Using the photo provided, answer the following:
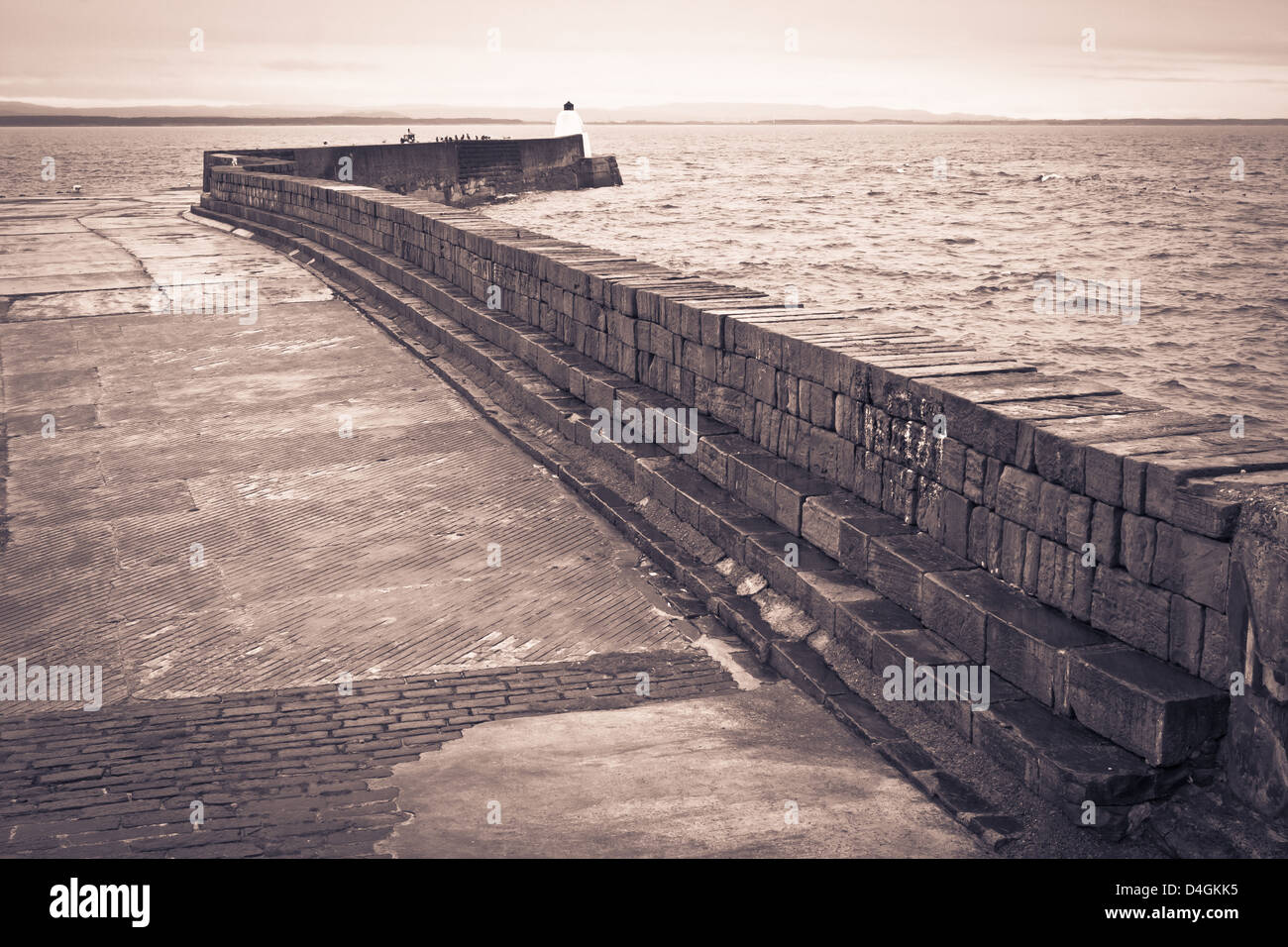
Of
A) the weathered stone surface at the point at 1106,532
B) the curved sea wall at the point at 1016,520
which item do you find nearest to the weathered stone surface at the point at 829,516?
the curved sea wall at the point at 1016,520

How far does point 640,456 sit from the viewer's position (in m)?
8.35

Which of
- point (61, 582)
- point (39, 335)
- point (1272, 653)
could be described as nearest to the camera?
point (1272, 653)

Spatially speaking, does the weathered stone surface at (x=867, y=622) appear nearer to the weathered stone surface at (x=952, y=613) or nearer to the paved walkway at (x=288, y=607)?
the weathered stone surface at (x=952, y=613)

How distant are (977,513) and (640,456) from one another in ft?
10.8

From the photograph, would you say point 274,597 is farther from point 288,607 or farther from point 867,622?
point 867,622

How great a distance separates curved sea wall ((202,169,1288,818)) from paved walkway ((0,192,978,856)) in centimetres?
62

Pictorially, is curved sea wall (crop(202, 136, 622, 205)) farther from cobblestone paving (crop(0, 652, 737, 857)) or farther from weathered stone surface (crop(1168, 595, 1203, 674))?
weathered stone surface (crop(1168, 595, 1203, 674))

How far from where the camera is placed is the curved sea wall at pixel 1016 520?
165 inches

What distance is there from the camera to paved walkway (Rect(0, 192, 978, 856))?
4645 millimetres

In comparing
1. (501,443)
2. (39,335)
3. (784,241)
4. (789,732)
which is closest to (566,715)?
(789,732)

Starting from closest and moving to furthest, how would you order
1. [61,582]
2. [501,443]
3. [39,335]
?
[61,582]
[501,443]
[39,335]

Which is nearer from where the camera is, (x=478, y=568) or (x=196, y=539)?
(x=478, y=568)
